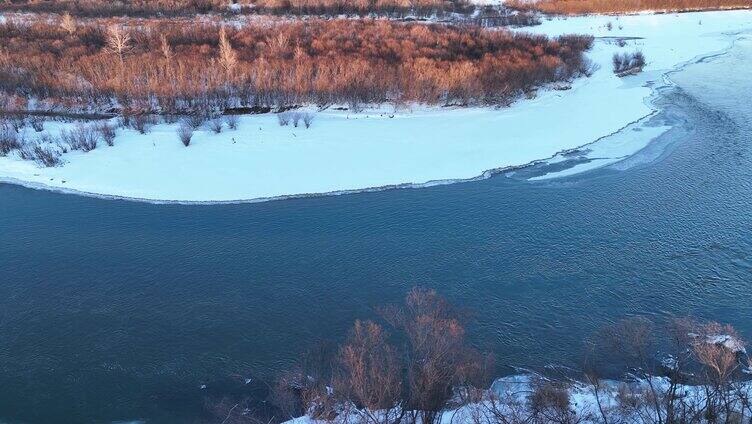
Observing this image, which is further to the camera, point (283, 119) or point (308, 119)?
point (283, 119)

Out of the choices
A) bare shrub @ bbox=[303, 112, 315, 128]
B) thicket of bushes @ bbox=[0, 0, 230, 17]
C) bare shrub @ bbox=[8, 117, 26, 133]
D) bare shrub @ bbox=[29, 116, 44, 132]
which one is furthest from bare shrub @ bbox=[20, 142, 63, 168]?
thicket of bushes @ bbox=[0, 0, 230, 17]

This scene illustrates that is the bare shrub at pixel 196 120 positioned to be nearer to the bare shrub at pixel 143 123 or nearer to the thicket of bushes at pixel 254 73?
the thicket of bushes at pixel 254 73

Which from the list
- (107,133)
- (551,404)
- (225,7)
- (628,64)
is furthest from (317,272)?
(225,7)

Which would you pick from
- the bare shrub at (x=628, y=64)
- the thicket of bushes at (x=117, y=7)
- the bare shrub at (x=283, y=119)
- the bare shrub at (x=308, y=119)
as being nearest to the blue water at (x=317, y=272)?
the bare shrub at (x=308, y=119)

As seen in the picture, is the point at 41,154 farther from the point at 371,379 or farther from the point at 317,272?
the point at 371,379

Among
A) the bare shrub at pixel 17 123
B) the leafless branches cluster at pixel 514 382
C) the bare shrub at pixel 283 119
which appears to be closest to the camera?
the leafless branches cluster at pixel 514 382

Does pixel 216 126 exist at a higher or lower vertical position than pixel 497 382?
higher

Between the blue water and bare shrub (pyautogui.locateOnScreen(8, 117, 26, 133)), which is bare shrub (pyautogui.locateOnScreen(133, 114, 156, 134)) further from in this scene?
the blue water
